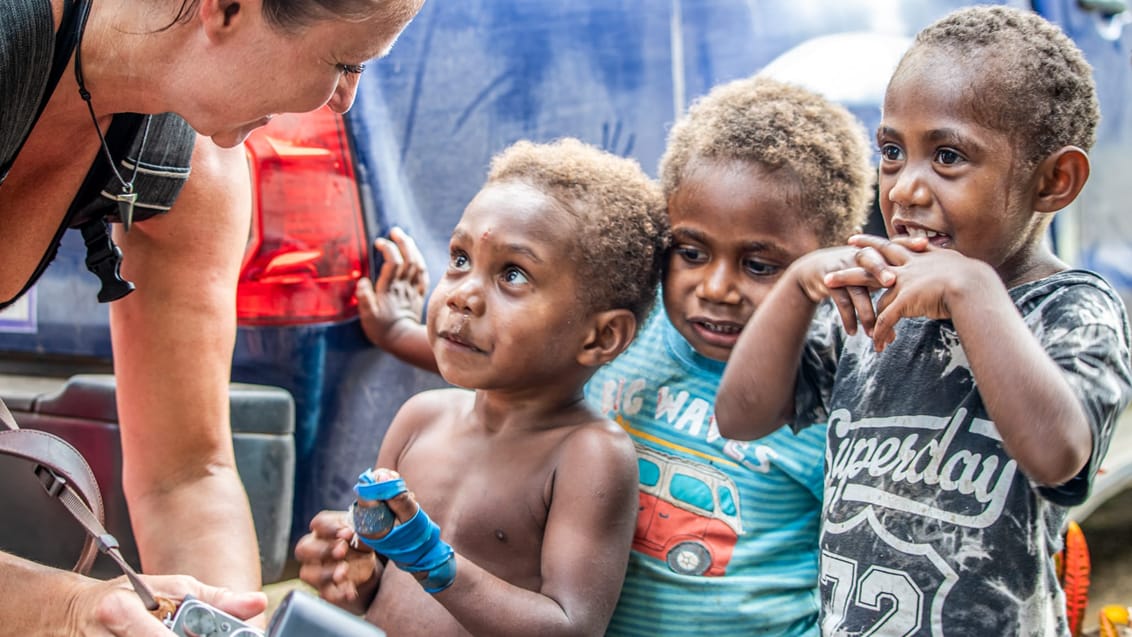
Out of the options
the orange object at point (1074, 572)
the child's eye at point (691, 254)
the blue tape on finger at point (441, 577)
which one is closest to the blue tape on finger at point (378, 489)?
the blue tape on finger at point (441, 577)

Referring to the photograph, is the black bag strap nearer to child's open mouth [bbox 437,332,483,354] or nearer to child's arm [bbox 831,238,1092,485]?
child's open mouth [bbox 437,332,483,354]

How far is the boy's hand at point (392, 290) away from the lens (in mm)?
2617

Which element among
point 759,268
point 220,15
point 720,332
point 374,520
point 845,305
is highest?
point 220,15

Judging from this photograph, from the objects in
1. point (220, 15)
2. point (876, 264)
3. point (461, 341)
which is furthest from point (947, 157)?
point (220, 15)

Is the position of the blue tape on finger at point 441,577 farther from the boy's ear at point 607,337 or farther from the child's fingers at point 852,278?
the child's fingers at point 852,278

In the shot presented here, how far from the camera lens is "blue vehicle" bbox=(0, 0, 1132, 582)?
258 cm

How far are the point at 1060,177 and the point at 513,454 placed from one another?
1.05m

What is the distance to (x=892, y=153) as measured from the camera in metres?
1.88

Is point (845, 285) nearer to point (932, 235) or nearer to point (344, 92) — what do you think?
point (932, 235)

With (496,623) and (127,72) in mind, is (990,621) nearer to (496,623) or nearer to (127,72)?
(496,623)

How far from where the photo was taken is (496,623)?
188cm

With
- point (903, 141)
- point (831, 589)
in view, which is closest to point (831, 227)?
point (903, 141)

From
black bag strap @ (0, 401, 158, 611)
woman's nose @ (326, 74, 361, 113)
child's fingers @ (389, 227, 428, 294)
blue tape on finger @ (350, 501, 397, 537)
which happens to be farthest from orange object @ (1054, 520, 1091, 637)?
black bag strap @ (0, 401, 158, 611)

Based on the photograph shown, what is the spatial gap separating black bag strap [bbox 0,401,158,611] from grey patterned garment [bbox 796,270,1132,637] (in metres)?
1.09
